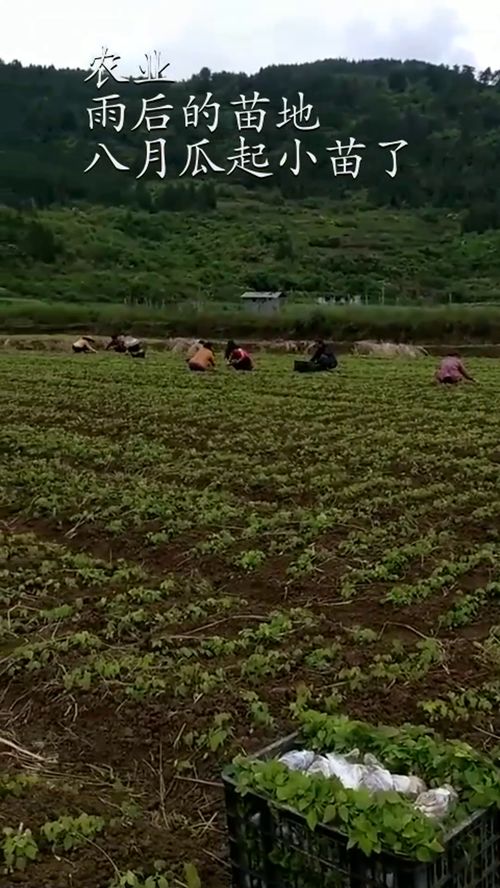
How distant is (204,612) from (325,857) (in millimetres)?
3285

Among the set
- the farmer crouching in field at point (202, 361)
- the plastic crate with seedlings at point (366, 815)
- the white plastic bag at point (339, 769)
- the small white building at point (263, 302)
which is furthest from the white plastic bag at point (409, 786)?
the small white building at point (263, 302)

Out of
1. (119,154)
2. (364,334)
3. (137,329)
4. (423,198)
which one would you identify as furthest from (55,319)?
(119,154)

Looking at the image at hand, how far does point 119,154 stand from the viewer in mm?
104562

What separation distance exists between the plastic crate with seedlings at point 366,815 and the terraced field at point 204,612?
52cm

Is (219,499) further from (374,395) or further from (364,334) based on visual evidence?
(364,334)

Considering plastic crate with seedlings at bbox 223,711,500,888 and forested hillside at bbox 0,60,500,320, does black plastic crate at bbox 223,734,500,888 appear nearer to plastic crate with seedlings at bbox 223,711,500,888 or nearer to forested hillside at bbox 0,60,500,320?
plastic crate with seedlings at bbox 223,711,500,888

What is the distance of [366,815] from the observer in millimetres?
2932

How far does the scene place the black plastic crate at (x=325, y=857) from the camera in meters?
2.91

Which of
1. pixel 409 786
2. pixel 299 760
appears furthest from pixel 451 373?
pixel 409 786

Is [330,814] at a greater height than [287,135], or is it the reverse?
[287,135]

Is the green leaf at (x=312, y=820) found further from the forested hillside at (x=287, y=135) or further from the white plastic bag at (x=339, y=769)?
the forested hillside at (x=287, y=135)

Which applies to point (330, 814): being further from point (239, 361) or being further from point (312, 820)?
point (239, 361)

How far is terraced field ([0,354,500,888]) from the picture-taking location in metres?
4.14

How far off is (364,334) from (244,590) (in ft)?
106
